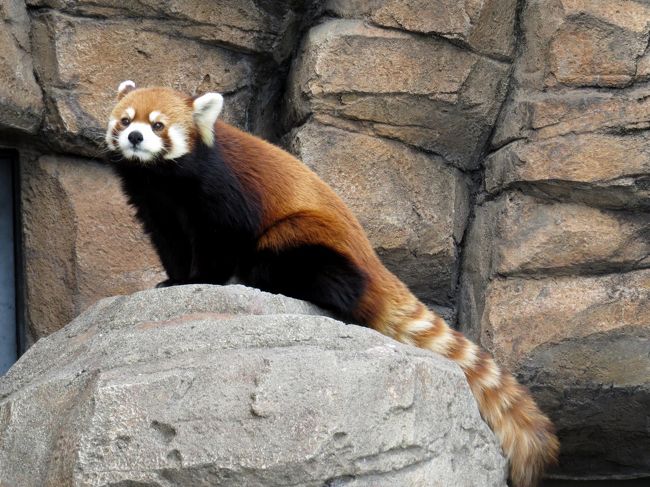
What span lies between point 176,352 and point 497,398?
1453mm

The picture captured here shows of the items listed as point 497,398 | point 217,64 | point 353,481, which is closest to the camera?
point 353,481

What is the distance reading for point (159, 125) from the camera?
4879 mm

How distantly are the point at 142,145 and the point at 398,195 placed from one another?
5.62ft

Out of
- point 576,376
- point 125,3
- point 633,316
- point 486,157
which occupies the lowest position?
point 576,376

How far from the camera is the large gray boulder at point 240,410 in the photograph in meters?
3.48

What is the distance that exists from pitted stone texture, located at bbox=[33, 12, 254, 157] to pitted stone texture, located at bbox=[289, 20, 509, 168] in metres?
0.67

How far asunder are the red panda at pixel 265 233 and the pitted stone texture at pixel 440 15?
1214mm

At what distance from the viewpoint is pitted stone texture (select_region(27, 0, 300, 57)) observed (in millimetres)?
5818

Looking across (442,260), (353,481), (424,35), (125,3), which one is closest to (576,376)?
(442,260)

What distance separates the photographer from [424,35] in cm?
588

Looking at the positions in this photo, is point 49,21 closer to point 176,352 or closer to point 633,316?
point 176,352

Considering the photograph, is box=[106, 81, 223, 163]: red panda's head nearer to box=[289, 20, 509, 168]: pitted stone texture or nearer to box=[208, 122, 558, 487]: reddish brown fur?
box=[208, 122, 558, 487]: reddish brown fur

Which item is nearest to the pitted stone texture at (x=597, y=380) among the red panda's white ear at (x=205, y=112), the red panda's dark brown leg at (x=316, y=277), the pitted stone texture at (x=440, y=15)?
the red panda's dark brown leg at (x=316, y=277)

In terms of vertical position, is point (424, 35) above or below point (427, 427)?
above
